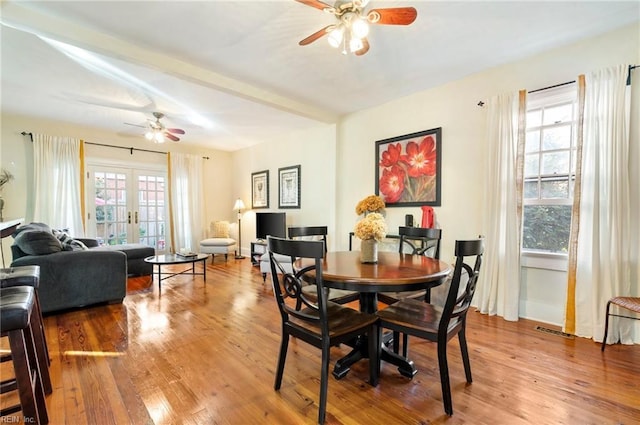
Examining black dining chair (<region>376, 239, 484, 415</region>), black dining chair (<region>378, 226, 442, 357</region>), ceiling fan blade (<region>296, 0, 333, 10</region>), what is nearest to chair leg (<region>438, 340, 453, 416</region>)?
black dining chair (<region>376, 239, 484, 415</region>)

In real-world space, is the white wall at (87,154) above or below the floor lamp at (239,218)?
above

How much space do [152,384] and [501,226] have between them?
10.9 ft

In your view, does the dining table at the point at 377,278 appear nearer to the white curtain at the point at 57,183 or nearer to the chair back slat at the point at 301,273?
the chair back slat at the point at 301,273

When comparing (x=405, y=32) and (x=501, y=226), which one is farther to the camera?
(x=501, y=226)

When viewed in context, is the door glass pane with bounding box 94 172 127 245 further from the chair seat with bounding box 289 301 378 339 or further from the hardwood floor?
the chair seat with bounding box 289 301 378 339

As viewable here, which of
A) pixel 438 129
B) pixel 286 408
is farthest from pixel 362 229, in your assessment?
pixel 438 129

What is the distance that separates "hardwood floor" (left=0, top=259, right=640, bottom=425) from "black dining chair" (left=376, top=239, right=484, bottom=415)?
24cm

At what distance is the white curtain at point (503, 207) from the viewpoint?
294 cm

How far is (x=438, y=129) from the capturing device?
12.0 feet

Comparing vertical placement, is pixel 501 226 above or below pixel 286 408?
above

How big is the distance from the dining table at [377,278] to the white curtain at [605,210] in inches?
61.4

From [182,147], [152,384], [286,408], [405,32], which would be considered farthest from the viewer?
[182,147]

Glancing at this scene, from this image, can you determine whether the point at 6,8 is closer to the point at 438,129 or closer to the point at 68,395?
the point at 68,395

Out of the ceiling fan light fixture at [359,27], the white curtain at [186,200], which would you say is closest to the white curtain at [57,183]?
the white curtain at [186,200]
